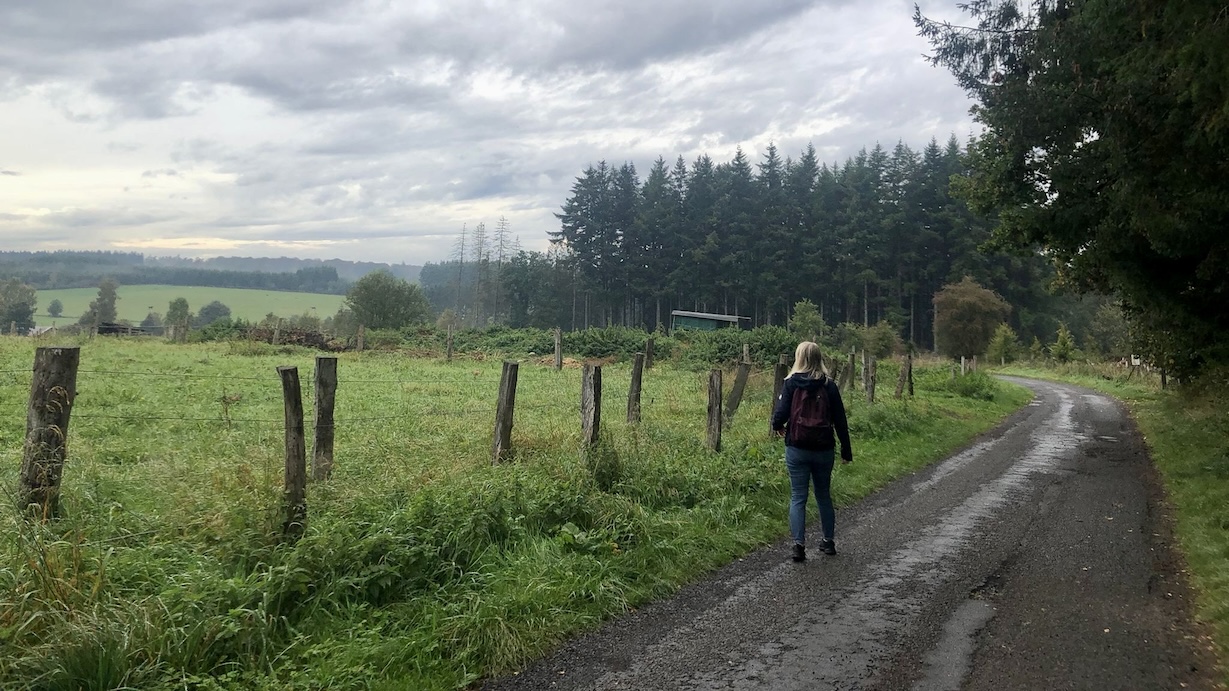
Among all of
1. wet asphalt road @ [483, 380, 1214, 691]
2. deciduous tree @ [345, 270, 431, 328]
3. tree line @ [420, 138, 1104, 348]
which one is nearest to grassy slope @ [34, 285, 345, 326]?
deciduous tree @ [345, 270, 431, 328]

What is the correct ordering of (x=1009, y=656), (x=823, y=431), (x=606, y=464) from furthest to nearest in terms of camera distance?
(x=606, y=464) < (x=823, y=431) < (x=1009, y=656)

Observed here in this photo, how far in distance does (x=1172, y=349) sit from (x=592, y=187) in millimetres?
63241

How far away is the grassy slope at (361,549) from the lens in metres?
3.90

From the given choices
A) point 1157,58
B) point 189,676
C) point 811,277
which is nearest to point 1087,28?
point 1157,58

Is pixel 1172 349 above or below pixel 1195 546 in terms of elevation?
above

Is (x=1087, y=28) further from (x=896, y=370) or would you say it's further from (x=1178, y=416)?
(x=896, y=370)

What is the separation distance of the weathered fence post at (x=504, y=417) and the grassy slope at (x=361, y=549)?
0.66ft

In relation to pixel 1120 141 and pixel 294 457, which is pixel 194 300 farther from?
pixel 1120 141

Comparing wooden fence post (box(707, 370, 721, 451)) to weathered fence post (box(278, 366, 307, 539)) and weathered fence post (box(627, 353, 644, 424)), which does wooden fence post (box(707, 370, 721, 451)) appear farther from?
weathered fence post (box(278, 366, 307, 539))

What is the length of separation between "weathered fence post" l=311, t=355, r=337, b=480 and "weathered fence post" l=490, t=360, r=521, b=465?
184cm

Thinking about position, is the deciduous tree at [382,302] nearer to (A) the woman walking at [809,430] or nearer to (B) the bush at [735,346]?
(B) the bush at [735,346]

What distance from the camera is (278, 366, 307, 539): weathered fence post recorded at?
17.6 ft

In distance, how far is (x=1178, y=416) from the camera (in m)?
18.5

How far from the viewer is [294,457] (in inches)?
214
